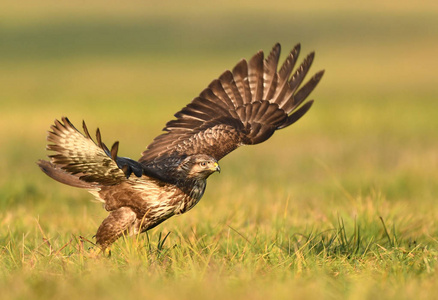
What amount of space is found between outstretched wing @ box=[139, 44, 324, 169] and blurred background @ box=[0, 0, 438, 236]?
655mm

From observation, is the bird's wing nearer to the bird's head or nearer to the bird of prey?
the bird of prey

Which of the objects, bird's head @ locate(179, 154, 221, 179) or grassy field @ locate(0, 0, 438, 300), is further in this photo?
bird's head @ locate(179, 154, 221, 179)

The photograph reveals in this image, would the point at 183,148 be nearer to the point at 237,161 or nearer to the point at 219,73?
the point at 237,161

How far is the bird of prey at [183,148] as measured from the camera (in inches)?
230

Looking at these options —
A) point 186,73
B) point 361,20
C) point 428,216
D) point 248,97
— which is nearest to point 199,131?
point 248,97

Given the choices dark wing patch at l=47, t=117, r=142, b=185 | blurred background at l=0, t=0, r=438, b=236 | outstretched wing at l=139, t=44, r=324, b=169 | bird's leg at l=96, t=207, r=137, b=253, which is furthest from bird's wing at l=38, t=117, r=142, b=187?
outstretched wing at l=139, t=44, r=324, b=169

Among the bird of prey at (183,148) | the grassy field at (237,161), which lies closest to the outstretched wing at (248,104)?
the bird of prey at (183,148)

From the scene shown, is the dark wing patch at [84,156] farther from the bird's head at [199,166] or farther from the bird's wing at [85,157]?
the bird's head at [199,166]

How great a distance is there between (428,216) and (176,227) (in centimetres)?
228

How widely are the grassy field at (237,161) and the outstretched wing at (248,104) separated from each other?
613 millimetres

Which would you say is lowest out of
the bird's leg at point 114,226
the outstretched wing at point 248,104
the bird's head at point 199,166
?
the bird's leg at point 114,226

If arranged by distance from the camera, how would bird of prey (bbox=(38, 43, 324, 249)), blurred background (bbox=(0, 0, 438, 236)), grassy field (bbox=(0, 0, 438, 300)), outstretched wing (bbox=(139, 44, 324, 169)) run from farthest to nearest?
blurred background (bbox=(0, 0, 438, 236)) < outstretched wing (bbox=(139, 44, 324, 169)) < bird of prey (bbox=(38, 43, 324, 249)) < grassy field (bbox=(0, 0, 438, 300))

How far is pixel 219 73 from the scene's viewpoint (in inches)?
1291

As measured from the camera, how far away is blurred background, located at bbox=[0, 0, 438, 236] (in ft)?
31.5
